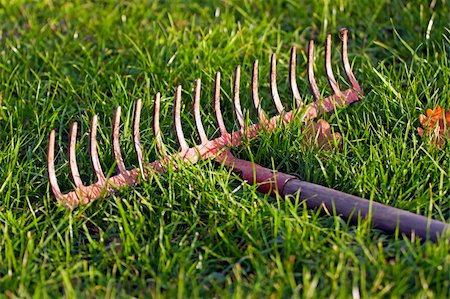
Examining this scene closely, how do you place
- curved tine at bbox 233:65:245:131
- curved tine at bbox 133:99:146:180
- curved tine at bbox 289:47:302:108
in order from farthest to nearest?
curved tine at bbox 289:47:302:108, curved tine at bbox 233:65:245:131, curved tine at bbox 133:99:146:180

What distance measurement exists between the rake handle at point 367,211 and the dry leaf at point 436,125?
487 millimetres

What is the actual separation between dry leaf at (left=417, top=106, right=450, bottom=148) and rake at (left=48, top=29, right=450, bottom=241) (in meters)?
0.33

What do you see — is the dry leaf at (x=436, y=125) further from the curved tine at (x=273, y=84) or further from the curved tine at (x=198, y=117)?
the curved tine at (x=198, y=117)

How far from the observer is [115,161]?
2.69 metres

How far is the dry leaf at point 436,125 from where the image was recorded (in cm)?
283

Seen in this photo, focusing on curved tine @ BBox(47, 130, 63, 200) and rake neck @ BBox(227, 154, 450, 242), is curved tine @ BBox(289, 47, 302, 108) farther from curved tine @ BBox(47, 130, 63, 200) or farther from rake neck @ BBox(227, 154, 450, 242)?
curved tine @ BBox(47, 130, 63, 200)

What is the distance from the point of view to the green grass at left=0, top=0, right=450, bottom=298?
2291 millimetres

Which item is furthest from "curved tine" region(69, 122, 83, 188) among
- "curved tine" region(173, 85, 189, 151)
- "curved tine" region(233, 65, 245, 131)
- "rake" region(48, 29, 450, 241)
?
"curved tine" region(233, 65, 245, 131)

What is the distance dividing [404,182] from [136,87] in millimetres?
1196

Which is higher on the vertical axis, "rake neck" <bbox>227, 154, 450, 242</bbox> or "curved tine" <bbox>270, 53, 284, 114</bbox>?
"curved tine" <bbox>270, 53, 284, 114</bbox>

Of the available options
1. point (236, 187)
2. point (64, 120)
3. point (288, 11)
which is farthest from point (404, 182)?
point (288, 11)

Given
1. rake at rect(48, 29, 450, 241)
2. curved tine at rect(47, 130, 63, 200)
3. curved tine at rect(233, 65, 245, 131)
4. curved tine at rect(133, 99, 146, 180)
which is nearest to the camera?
rake at rect(48, 29, 450, 241)

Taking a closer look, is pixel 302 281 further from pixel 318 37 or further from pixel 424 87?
pixel 318 37

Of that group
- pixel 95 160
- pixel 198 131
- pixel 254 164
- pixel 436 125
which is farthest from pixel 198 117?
pixel 436 125
